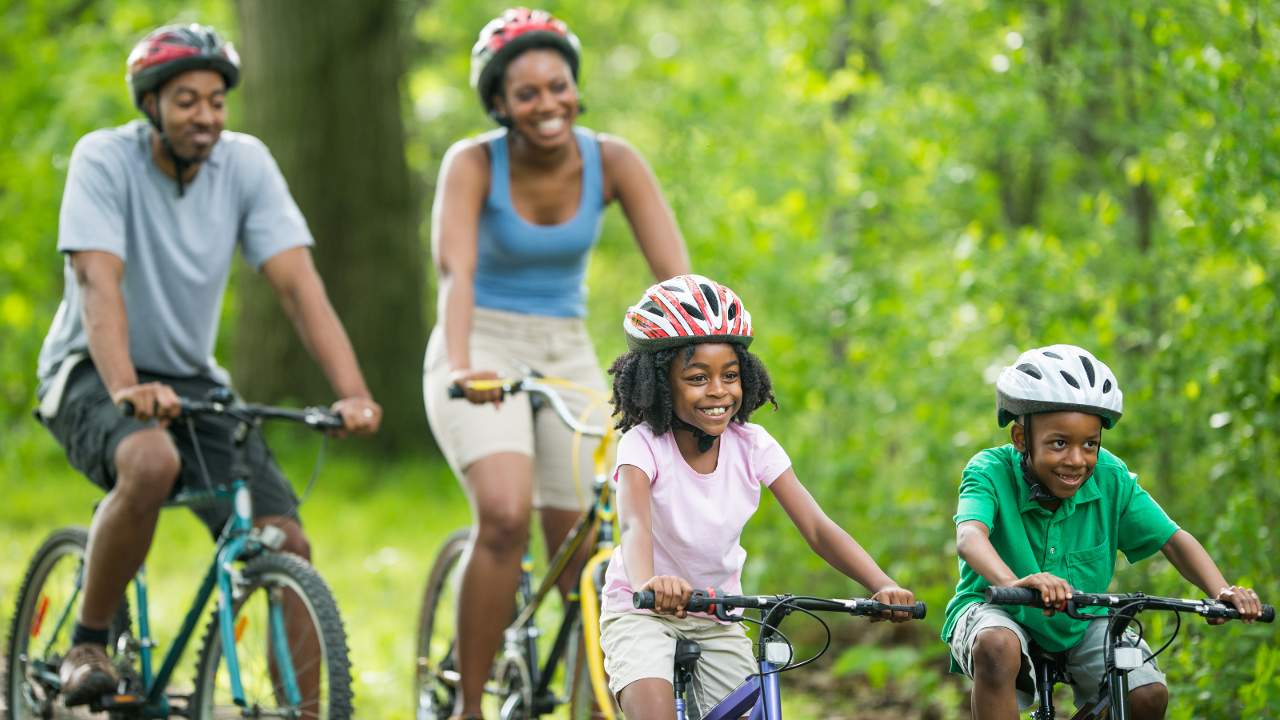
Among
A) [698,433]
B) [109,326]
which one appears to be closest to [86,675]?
[109,326]

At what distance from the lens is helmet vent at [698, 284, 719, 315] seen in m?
3.69

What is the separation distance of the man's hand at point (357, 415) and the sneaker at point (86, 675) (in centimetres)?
107

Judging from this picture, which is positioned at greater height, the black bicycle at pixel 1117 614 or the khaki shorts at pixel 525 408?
the khaki shorts at pixel 525 408

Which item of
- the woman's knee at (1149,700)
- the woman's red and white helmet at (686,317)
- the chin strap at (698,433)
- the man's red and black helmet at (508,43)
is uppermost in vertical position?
the man's red and black helmet at (508,43)

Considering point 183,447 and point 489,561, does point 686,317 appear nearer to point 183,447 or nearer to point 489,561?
point 489,561

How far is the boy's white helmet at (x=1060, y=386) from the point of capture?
12.1 feet

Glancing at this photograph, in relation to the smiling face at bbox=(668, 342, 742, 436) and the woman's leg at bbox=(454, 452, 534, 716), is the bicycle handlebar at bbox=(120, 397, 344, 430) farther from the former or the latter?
the smiling face at bbox=(668, 342, 742, 436)

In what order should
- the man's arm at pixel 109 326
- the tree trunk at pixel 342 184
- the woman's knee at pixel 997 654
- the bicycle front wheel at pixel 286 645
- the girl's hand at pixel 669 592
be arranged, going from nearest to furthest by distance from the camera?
the girl's hand at pixel 669 592
the woman's knee at pixel 997 654
the bicycle front wheel at pixel 286 645
the man's arm at pixel 109 326
the tree trunk at pixel 342 184

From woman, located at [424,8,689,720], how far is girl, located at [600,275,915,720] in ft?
3.75

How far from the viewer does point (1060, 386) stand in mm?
3697

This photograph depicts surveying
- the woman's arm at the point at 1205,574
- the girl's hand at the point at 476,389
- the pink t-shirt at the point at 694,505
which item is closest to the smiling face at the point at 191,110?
the girl's hand at the point at 476,389

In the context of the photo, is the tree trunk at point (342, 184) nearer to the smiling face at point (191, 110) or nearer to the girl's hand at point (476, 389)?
the smiling face at point (191, 110)

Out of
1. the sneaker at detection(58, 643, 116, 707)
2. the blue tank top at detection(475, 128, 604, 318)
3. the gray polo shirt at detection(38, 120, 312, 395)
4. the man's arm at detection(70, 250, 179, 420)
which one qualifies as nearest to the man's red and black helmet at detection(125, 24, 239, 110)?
the gray polo shirt at detection(38, 120, 312, 395)

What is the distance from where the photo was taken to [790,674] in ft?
24.8
